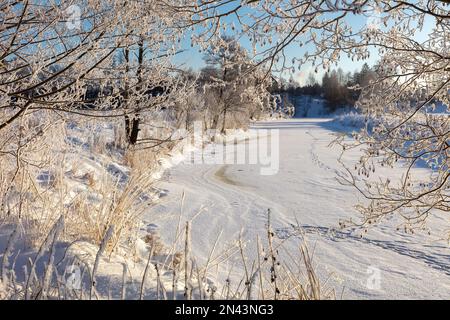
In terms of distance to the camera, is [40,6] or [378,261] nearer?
[40,6]

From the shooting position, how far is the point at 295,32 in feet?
7.53

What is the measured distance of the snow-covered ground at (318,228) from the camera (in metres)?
2.77

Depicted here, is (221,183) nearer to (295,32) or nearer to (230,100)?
(295,32)

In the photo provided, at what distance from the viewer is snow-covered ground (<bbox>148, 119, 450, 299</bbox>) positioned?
2.77 m

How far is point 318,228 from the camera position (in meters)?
4.14

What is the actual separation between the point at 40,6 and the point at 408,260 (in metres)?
3.67
